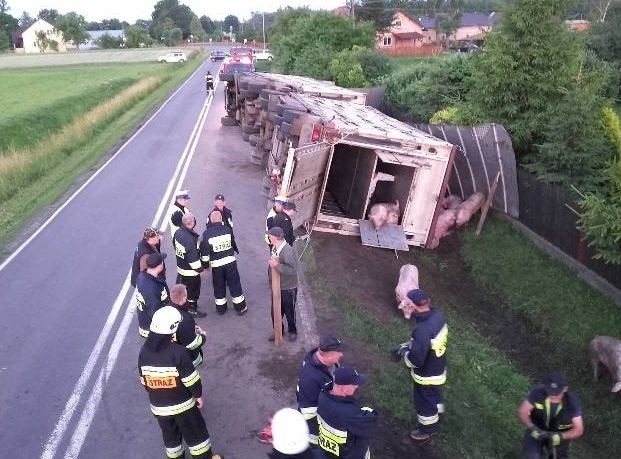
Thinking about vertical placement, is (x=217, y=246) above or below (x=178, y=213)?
below

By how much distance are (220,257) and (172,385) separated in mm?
3393

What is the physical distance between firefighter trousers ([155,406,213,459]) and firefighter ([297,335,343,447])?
1.04m

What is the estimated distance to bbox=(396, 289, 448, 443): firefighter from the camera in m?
5.66

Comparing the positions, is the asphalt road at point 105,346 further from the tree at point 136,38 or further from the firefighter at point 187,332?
the tree at point 136,38

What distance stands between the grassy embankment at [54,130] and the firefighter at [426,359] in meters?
10.0

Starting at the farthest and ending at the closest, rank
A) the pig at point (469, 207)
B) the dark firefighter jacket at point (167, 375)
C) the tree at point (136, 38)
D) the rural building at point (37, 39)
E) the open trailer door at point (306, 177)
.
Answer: the tree at point (136, 38)
the rural building at point (37, 39)
the pig at point (469, 207)
the open trailer door at point (306, 177)
the dark firefighter jacket at point (167, 375)

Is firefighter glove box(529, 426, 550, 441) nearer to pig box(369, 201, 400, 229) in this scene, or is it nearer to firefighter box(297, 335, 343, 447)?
firefighter box(297, 335, 343, 447)

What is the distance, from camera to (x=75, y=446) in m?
6.08

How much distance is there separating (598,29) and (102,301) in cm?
2501

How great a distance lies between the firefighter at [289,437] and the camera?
3.41 m

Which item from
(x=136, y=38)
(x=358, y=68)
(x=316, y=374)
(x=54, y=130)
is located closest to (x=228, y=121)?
(x=358, y=68)

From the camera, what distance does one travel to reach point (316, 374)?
5.00 meters

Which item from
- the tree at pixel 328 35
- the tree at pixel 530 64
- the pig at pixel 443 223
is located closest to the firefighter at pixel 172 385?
the pig at pixel 443 223

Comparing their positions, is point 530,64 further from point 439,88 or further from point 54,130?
point 54,130
